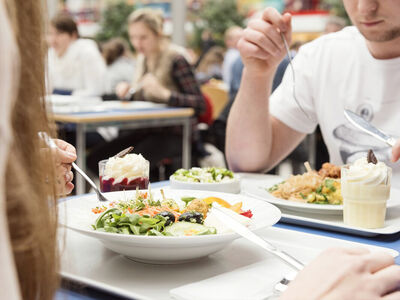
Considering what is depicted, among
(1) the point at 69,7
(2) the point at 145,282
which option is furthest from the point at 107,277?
(1) the point at 69,7

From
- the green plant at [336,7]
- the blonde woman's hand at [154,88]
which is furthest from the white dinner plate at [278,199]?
the green plant at [336,7]

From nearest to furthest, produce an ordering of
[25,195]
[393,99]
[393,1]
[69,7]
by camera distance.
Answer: [25,195]
[393,1]
[393,99]
[69,7]

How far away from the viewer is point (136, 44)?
4.80 meters

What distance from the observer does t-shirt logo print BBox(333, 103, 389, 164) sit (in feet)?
5.58

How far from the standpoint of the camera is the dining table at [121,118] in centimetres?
370

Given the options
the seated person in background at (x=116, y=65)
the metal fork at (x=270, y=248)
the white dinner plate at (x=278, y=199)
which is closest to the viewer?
the metal fork at (x=270, y=248)

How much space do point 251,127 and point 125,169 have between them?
2.27ft

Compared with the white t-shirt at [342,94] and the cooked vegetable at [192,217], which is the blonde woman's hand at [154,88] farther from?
the cooked vegetable at [192,217]

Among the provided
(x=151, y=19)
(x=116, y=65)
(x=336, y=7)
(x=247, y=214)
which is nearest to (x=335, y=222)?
(x=247, y=214)

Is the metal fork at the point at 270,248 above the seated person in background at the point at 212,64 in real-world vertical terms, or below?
above

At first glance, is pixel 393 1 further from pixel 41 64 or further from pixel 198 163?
pixel 198 163

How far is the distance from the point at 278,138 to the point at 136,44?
302cm

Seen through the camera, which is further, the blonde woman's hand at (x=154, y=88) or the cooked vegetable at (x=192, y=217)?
the blonde woman's hand at (x=154, y=88)

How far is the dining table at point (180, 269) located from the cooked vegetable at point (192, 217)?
7 cm
